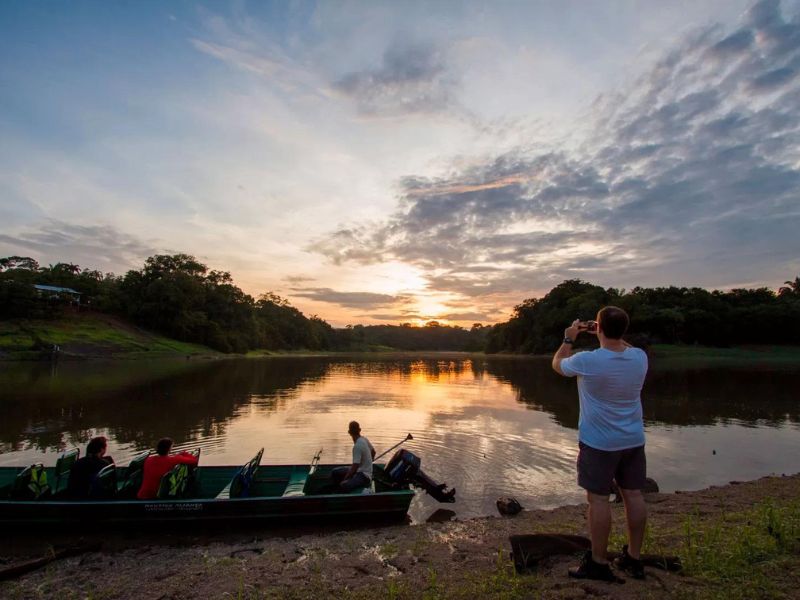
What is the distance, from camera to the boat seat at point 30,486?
363 inches

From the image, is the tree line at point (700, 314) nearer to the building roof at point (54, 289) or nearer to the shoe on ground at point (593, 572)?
the shoe on ground at point (593, 572)

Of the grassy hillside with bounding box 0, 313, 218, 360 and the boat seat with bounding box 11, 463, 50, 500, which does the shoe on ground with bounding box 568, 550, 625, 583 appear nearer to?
the boat seat with bounding box 11, 463, 50, 500

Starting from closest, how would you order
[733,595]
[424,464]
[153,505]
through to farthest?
[733,595], [153,505], [424,464]

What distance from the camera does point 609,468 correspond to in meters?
4.73

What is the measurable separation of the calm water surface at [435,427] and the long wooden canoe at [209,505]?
1359 mm

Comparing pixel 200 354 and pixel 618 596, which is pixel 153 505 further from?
pixel 200 354

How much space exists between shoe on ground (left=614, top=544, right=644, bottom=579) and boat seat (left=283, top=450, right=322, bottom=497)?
6.96 m

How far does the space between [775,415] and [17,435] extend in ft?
110

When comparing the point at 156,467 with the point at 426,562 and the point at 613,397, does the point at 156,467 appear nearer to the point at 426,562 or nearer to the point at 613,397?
the point at 426,562

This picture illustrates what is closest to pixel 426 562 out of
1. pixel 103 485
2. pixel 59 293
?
pixel 103 485

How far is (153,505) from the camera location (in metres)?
9.12

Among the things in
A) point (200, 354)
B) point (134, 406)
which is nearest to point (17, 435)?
point (134, 406)

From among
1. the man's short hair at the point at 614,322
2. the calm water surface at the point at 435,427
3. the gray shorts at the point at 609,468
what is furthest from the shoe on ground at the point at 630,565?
the calm water surface at the point at 435,427

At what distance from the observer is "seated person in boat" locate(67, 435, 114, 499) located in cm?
A: 930
